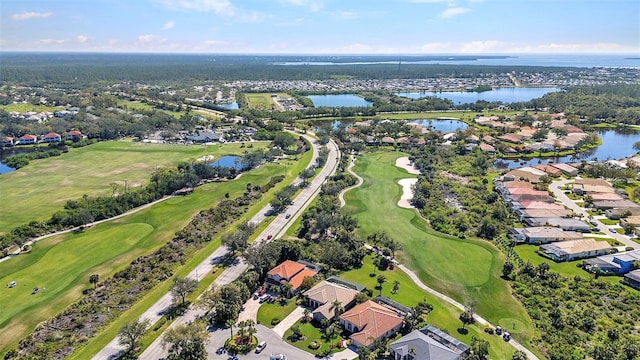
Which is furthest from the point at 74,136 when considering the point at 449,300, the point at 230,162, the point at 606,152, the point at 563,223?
the point at 606,152

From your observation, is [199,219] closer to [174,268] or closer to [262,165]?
[174,268]

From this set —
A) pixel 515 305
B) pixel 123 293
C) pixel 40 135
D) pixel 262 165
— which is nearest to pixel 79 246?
pixel 123 293

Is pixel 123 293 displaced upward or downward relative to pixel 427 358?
downward

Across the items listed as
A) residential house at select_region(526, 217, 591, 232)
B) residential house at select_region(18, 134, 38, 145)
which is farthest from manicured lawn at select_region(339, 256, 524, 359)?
residential house at select_region(18, 134, 38, 145)

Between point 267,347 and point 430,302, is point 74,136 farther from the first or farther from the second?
point 430,302

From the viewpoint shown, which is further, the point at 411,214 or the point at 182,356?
the point at 411,214

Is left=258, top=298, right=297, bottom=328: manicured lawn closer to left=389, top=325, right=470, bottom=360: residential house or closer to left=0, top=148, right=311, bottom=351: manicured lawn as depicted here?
left=389, top=325, right=470, bottom=360: residential house
